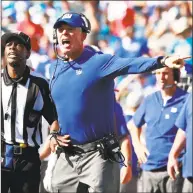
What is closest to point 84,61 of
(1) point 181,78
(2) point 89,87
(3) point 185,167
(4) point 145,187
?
(2) point 89,87

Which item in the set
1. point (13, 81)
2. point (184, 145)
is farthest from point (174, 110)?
point (13, 81)

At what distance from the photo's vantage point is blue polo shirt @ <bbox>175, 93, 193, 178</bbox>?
8.57 metres

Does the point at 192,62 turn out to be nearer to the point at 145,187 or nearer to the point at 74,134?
the point at 145,187

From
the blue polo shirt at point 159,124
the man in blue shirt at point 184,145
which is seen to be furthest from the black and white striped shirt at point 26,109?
the blue polo shirt at point 159,124

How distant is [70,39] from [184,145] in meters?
2.21

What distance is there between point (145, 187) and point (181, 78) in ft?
5.28

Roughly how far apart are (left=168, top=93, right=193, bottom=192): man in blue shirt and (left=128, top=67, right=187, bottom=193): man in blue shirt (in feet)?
1.21

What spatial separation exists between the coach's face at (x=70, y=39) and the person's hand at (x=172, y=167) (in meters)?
2.11

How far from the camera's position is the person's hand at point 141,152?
886 centimetres

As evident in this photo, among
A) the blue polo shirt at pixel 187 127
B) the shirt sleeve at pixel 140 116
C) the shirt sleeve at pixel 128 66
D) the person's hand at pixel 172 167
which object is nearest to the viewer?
the shirt sleeve at pixel 128 66

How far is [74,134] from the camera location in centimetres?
703

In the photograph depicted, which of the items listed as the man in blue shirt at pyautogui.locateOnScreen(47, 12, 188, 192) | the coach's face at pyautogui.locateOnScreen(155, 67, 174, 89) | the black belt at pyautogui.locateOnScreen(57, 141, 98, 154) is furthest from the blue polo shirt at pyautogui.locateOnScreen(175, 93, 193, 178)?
the black belt at pyautogui.locateOnScreen(57, 141, 98, 154)

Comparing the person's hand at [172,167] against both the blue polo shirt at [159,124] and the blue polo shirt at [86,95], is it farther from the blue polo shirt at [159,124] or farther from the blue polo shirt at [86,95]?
the blue polo shirt at [86,95]

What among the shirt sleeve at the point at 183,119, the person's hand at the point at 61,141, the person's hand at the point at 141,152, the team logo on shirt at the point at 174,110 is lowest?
the person's hand at the point at 141,152
